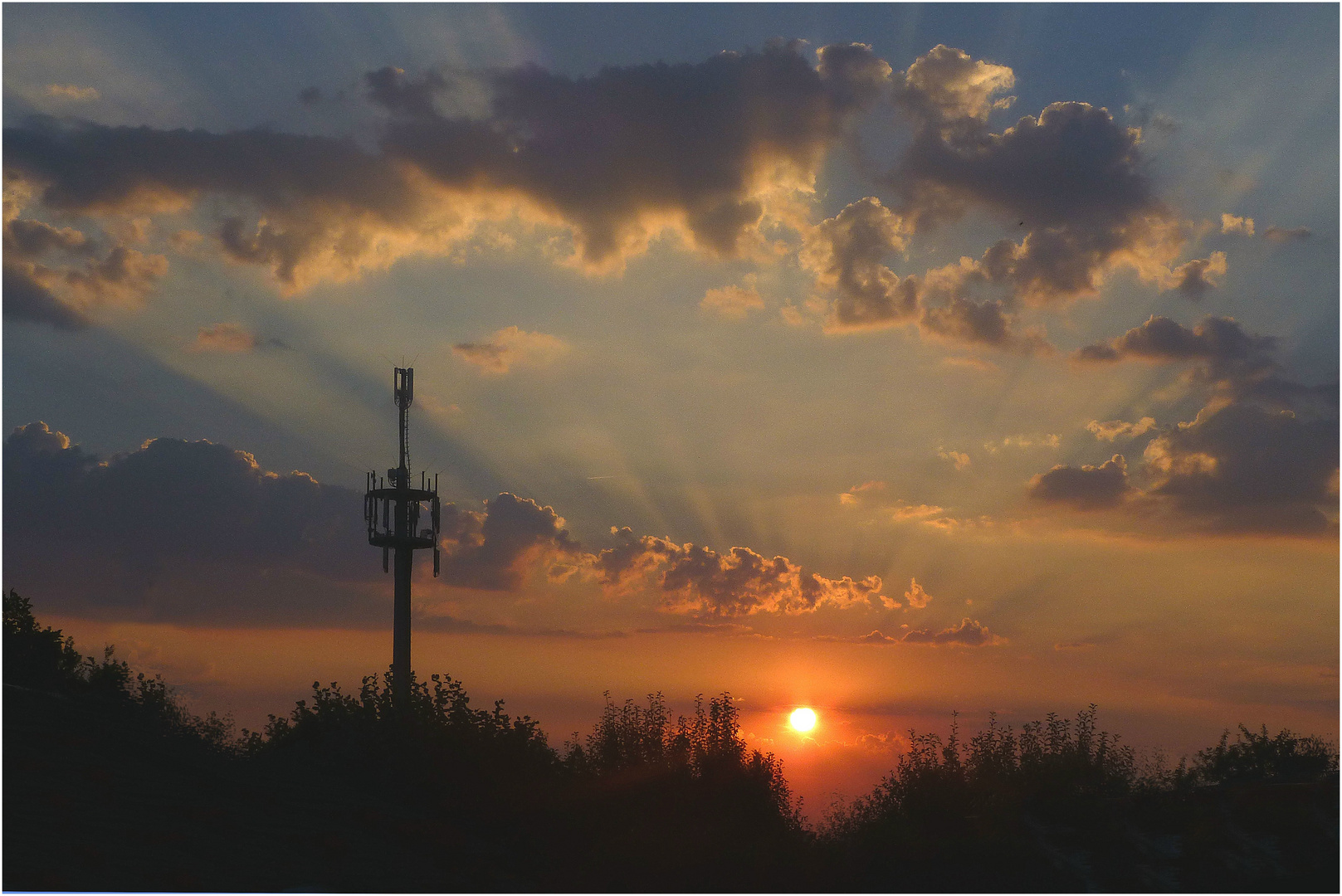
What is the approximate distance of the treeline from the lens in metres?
17.1

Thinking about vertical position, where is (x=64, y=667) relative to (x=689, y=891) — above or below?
above

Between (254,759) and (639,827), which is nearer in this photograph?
(639,827)

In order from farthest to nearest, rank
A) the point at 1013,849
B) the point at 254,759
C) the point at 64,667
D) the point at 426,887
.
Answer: the point at 64,667 → the point at 254,759 → the point at 1013,849 → the point at 426,887

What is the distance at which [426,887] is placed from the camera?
17781 millimetres

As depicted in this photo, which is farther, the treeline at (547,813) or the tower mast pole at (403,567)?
the tower mast pole at (403,567)

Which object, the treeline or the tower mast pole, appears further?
the tower mast pole

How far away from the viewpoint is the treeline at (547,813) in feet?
56.1

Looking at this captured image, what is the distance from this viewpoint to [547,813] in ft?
71.3

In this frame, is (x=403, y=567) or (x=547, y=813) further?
(x=403, y=567)

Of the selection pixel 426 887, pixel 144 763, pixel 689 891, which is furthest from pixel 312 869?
pixel 689 891

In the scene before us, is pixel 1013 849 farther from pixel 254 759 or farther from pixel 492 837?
pixel 254 759

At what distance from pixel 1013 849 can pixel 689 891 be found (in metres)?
7.03

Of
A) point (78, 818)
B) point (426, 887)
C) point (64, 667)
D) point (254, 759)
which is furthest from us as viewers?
point (64, 667)

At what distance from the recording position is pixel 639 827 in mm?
21531
